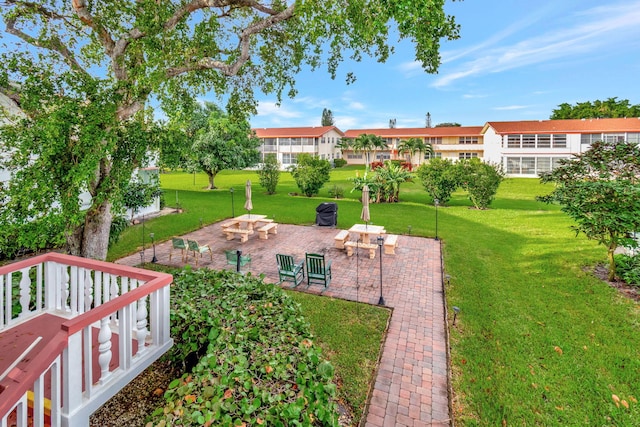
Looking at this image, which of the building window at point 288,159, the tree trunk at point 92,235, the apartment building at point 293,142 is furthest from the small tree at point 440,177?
the building window at point 288,159

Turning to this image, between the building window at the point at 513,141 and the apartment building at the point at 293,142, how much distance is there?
26.3 metres

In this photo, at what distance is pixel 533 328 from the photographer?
6.73 metres

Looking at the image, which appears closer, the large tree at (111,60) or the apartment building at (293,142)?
the large tree at (111,60)

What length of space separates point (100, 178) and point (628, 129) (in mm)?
51578

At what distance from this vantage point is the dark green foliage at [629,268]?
8.23 meters

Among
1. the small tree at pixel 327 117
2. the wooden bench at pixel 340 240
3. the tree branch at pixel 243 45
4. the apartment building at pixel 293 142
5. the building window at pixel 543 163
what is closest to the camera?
the tree branch at pixel 243 45

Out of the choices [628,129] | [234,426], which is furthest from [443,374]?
A: [628,129]

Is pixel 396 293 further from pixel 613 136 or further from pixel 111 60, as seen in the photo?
pixel 613 136

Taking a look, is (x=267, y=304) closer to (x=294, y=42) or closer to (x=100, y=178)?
(x=100, y=178)

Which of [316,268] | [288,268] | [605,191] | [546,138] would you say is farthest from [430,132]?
[288,268]

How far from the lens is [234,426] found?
2311 mm

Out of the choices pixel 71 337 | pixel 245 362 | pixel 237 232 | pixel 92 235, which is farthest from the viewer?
pixel 237 232

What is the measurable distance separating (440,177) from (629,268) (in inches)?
518

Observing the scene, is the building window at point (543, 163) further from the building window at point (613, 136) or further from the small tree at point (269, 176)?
the small tree at point (269, 176)
